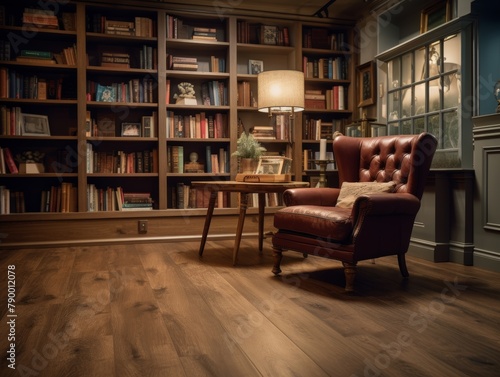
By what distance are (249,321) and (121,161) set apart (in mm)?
2914

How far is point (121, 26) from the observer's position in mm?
Answer: 4391

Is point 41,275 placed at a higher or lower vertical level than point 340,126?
lower

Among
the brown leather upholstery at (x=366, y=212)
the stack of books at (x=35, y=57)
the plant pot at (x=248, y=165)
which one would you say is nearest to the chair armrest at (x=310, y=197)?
the brown leather upholstery at (x=366, y=212)

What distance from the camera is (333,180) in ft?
15.0

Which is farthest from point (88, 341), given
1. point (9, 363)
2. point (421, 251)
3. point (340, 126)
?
point (340, 126)

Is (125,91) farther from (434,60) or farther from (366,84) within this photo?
(434,60)

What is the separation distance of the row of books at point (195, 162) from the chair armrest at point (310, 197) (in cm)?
168

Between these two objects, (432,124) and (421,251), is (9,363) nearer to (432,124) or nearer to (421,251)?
(421,251)

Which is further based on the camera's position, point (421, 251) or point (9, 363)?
point (421, 251)

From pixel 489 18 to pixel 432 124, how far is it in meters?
0.87

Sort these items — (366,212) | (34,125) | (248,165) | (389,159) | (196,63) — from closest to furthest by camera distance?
(366,212) < (389,159) < (248,165) < (34,125) < (196,63)

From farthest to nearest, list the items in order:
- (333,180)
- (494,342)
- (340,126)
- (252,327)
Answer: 1. (340,126)
2. (333,180)
3. (252,327)
4. (494,342)

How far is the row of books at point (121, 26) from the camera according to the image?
14.3 ft

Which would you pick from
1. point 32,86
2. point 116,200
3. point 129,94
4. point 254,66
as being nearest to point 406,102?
point 254,66
